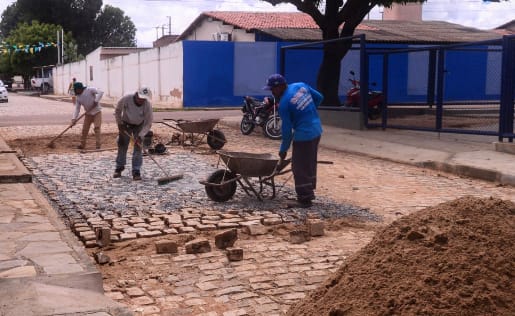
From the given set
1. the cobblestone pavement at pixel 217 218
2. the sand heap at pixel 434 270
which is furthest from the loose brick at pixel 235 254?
the sand heap at pixel 434 270

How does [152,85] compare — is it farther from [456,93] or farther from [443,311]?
[443,311]

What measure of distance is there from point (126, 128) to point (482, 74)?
2038 centimetres

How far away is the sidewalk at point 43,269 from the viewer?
4172 mm

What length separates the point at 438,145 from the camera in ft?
43.8

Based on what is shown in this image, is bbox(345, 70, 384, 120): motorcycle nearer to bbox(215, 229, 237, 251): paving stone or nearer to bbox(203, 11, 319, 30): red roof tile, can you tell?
bbox(215, 229, 237, 251): paving stone

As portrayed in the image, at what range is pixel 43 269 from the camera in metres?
5.03

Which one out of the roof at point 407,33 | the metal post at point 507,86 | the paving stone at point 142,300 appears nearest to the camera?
the paving stone at point 142,300

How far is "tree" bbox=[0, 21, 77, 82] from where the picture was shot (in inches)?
2430

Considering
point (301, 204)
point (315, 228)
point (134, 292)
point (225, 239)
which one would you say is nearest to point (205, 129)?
point (301, 204)

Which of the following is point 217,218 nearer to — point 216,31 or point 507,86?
point 507,86

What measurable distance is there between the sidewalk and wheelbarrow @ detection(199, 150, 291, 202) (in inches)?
74.1

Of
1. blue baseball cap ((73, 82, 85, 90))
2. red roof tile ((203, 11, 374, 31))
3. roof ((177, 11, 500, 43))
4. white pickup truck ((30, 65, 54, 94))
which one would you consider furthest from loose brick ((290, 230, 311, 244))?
white pickup truck ((30, 65, 54, 94))

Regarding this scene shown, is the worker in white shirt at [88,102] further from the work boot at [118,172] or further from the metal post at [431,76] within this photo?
the metal post at [431,76]

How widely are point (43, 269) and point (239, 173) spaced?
3.14 meters
